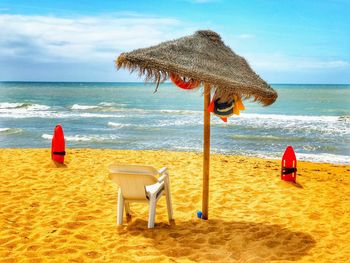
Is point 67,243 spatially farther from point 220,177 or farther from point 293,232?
point 220,177

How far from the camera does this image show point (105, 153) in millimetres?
10492

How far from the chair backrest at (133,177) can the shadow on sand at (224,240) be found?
0.55m

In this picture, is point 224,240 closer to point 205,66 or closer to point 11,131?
point 205,66

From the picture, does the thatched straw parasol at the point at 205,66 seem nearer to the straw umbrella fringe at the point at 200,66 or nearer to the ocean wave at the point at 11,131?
the straw umbrella fringe at the point at 200,66

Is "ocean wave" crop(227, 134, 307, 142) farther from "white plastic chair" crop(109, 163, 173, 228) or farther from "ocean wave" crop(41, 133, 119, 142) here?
"white plastic chair" crop(109, 163, 173, 228)

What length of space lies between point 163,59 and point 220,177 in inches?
156

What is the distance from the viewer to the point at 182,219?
534 centimetres

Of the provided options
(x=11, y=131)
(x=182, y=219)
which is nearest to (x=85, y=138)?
(x=11, y=131)

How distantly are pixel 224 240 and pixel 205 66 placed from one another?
212 cm

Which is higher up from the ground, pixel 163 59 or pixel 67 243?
pixel 163 59

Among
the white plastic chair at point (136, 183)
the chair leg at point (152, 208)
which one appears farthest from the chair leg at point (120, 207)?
the chair leg at point (152, 208)

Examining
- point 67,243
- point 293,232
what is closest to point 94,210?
point 67,243

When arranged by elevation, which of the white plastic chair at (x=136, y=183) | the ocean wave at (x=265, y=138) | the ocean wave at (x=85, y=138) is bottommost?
the ocean wave at (x=85, y=138)

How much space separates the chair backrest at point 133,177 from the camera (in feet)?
14.9
